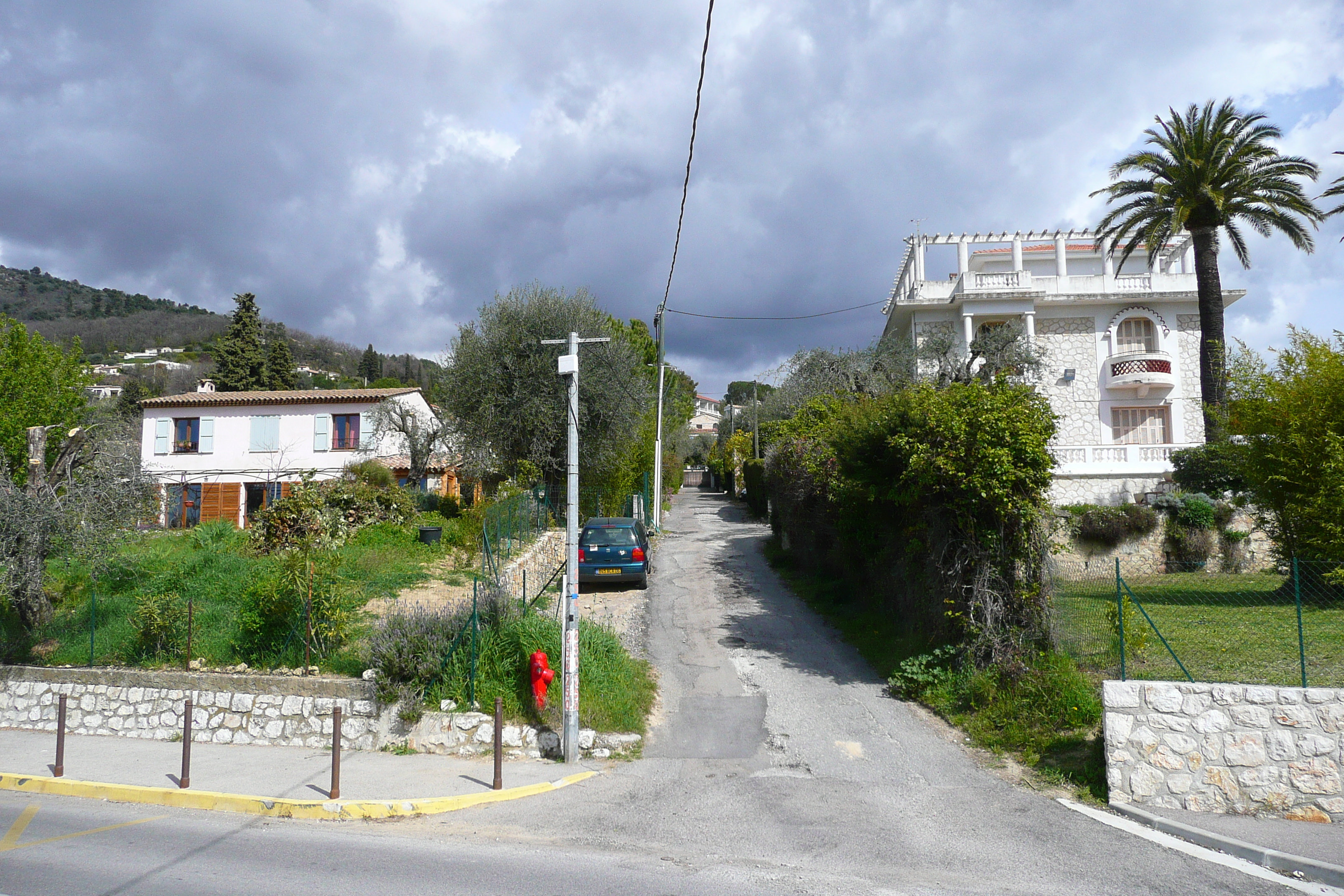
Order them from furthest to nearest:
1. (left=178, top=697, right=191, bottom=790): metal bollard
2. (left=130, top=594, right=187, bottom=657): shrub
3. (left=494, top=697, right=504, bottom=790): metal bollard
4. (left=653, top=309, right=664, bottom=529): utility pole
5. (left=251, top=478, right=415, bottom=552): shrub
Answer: (left=653, top=309, right=664, bottom=529): utility pole, (left=251, top=478, right=415, bottom=552): shrub, (left=130, top=594, right=187, bottom=657): shrub, (left=178, top=697, right=191, bottom=790): metal bollard, (left=494, top=697, right=504, bottom=790): metal bollard

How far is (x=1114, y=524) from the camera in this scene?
→ 815 inches

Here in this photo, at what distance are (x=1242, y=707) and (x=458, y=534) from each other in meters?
15.2

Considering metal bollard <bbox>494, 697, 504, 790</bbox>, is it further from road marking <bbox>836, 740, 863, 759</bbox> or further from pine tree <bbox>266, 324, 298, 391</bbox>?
pine tree <bbox>266, 324, 298, 391</bbox>

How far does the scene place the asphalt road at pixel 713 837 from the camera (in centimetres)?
595

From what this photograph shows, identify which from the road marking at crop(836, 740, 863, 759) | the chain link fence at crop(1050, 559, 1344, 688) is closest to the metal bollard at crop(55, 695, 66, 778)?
the road marking at crop(836, 740, 863, 759)

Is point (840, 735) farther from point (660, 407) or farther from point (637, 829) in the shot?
point (660, 407)

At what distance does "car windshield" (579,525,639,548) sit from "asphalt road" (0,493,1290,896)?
263 inches

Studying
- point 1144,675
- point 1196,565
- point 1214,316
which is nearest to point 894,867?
point 1144,675

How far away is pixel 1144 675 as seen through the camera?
28.1 feet

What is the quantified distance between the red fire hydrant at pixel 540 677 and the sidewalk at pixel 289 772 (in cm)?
69

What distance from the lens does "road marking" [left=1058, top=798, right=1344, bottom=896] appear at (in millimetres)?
5824

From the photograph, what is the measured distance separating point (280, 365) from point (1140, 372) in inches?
2128

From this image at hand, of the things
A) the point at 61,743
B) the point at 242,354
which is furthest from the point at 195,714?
the point at 242,354

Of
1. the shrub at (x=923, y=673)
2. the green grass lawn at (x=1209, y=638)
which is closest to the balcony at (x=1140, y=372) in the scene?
the green grass lawn at (x=1209, y=638)
